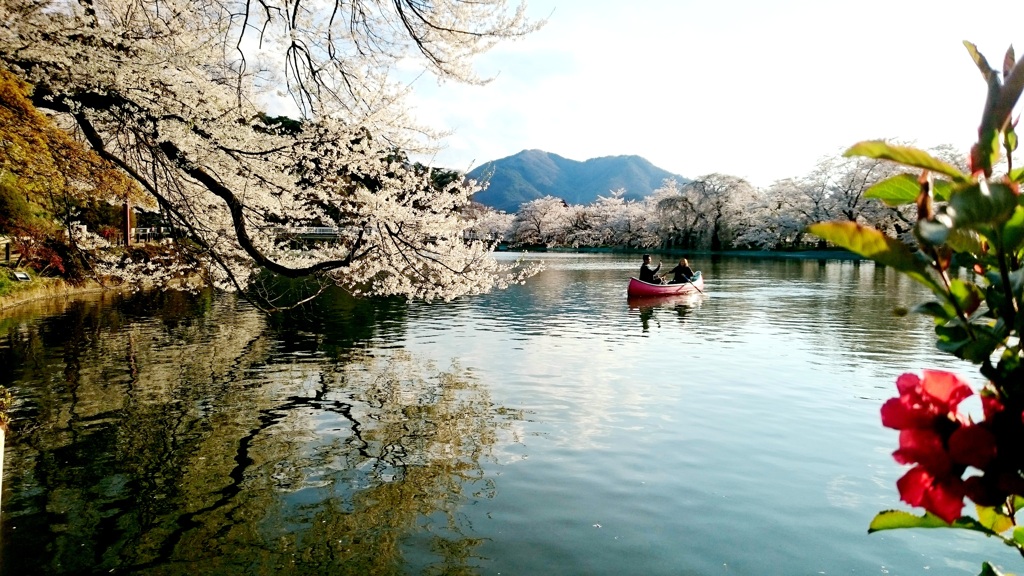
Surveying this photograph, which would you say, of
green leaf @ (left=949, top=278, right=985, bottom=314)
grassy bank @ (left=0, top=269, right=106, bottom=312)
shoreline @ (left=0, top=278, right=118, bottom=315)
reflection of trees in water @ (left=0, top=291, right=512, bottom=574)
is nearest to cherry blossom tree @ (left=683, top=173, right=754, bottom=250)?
shoreline @ (left=0, top=278, right=118, bottom=315)

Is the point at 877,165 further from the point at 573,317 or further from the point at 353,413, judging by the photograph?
the point at 353,413

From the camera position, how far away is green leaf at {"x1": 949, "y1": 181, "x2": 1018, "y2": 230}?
0.68 meters

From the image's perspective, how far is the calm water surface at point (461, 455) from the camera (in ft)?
18.0

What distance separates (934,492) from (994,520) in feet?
0.97

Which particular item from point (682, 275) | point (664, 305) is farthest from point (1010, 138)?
point (682, 275)

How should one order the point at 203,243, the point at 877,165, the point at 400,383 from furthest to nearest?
1. the point at 877,165
2. the point at 400,383
3. the point at 203,243

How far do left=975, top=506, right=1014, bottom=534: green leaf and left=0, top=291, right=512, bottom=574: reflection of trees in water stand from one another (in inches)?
190

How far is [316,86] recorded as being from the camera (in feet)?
22.2

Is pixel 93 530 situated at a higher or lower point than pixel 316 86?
lower

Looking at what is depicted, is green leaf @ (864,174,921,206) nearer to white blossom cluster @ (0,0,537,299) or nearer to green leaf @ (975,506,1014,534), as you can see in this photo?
green leaf @ (975,506,1014,534)

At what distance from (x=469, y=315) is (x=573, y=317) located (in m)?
3.67

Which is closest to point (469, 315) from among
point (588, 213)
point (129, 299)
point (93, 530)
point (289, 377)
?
point (289, 377)

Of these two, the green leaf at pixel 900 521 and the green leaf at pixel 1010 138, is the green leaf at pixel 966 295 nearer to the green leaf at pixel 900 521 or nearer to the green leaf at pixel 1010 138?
the green leaf at pixel 1010 138

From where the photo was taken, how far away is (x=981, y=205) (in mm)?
692
